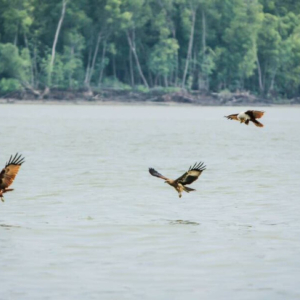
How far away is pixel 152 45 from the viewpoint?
4459 inches

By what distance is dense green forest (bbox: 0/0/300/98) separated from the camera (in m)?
105

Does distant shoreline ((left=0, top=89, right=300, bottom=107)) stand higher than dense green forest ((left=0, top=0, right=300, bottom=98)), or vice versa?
dense green forest ((left=0, top=0, right=300, bottom=98))

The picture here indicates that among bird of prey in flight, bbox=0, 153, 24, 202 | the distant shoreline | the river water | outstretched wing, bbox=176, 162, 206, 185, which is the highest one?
outstretched wing, bbox=176, 162, 206, 185

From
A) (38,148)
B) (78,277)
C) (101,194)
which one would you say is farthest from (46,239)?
(38,148)

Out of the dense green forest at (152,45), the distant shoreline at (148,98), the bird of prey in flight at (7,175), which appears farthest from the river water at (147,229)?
the dense green forest at (152,45)

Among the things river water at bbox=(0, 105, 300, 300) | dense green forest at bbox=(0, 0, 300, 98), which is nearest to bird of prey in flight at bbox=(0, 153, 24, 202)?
river water at bbox=(0, 105, 300, 300)

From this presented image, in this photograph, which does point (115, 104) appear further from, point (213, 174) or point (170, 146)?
point (213, 174)

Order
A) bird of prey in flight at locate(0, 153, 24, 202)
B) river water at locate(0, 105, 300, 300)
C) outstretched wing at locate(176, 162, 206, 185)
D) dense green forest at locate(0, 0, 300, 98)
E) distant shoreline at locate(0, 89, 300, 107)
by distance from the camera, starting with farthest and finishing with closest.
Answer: dense green forest at locate(0, 0, 300, 98), distant shoreline at locate(0, 89, 300, 107), outstretched wing at locate(176, 162, 206, 185), bird of prey in flight at locate(0, 153, 24, 202), river water at locate(0, 105, 300, 300)

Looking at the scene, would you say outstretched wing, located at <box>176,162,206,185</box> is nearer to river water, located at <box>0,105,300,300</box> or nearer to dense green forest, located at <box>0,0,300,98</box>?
river water, located at <box>0,105,300,300</box>

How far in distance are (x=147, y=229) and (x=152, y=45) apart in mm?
94935

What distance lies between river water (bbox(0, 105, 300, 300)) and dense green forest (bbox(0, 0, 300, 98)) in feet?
220

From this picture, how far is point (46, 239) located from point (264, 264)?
3464 millimetres

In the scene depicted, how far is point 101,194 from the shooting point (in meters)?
24.7

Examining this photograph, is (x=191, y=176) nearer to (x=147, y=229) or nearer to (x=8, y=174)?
(x=147, y=229)
